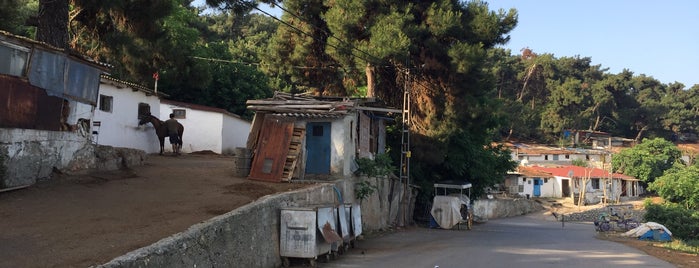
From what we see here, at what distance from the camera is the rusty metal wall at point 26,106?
1046 centimetres

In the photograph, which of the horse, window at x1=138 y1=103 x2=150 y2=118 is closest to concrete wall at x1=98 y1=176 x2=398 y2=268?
the horse

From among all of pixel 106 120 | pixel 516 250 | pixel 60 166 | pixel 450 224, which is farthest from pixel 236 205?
pixel 450 224

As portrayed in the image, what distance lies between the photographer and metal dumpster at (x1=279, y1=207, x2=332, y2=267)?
36.9ft

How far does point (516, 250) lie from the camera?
1631cm

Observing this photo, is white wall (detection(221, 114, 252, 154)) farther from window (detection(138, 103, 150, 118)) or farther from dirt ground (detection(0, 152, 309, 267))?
dirt ground (detection(0, 152, 309, 267))

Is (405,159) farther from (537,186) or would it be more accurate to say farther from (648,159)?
(648,159)

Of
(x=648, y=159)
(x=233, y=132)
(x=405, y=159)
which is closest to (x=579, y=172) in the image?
(x=648, y=159)

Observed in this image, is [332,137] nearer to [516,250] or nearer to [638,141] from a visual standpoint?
[516,250]

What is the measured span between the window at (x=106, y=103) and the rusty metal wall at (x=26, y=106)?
28.1 feet

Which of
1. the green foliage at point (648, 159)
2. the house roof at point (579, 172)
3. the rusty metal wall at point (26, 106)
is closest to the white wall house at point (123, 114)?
the rusty metal wall at point (26, 106)

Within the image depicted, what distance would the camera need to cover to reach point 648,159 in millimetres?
56125

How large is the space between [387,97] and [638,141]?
57790 mm

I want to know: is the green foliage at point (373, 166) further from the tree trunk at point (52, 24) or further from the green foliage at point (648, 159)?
the green foliage at point (648, 159)

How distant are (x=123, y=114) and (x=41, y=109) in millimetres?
10494
